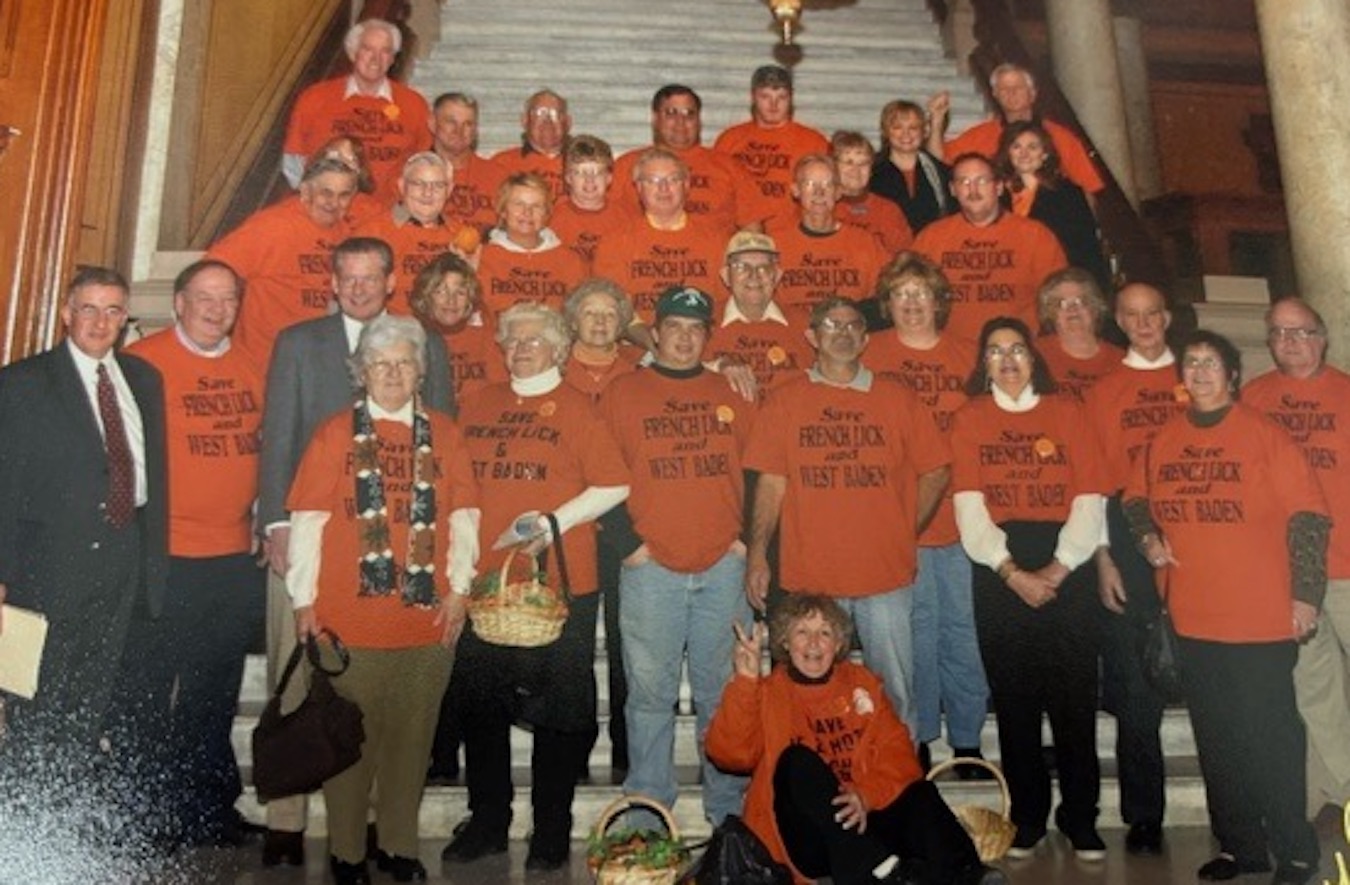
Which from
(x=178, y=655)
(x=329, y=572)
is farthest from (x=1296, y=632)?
(x=178, y=655)

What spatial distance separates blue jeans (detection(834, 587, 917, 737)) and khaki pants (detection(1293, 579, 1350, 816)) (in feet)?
4.16

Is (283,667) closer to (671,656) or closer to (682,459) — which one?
(671,656)

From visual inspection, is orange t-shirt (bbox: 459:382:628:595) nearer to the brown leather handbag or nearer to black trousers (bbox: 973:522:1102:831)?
the brown leather handbag

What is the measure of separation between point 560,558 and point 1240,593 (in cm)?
197

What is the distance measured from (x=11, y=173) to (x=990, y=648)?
3.85 meters

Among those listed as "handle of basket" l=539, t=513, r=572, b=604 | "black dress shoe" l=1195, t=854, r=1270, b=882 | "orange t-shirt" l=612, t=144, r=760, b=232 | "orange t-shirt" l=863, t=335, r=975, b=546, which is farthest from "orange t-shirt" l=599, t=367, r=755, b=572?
"black dress shoe" l=1195, t=854, r=1270, b=882

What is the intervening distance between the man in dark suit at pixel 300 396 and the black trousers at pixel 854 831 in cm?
143

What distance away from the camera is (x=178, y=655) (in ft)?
13.7

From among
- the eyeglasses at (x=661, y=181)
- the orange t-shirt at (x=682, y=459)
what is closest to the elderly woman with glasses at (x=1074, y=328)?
the orange t-shirt at (x=682, y=459)

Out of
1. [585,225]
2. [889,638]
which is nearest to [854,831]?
[889,638]

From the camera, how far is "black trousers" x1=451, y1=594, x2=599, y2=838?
4.05m

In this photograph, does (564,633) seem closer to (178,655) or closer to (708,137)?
(178,655)

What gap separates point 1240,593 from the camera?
409 centimetres

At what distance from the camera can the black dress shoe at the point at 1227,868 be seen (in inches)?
156
